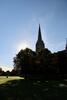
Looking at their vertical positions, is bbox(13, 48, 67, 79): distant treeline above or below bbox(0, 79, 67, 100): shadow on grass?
above

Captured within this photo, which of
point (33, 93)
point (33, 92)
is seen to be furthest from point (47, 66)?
point (33, 93)

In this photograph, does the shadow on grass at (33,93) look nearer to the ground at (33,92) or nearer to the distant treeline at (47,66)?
the ground at (33,92)

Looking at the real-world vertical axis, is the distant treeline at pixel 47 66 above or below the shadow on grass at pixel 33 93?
above

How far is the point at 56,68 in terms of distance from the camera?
65.6 m

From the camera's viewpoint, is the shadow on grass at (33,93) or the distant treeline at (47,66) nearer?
the shadow on grass at (33,93)

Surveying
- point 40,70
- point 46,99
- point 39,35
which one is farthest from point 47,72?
point 39,35

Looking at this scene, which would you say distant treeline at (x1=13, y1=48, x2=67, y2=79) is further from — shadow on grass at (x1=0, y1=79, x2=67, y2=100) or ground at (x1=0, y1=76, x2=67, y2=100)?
shadow on grass at (x1=0, y1=79, x2=67, y2=100)

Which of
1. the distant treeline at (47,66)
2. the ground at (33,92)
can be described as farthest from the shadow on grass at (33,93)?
the distant treeline at (47,66)

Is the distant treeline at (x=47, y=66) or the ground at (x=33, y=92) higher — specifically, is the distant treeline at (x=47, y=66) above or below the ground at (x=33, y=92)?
above

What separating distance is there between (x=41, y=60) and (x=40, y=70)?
386 cm

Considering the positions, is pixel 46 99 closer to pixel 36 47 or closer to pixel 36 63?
pixel 36 63

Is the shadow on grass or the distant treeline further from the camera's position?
the distant treeline

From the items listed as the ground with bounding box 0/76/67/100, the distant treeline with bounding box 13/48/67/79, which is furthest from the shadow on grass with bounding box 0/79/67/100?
the distant treeline with bounding box 13/48/67/79

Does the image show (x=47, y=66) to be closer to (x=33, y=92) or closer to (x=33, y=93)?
(x=33, y=92)
